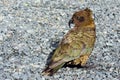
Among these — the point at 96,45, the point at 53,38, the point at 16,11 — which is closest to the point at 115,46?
the point at 96,45

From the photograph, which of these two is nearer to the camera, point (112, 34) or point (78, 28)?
point (78, 28)

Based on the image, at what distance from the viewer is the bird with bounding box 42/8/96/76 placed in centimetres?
921

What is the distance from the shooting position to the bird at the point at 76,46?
9211 millimetres

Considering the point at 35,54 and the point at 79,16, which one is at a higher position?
the point at 79,16

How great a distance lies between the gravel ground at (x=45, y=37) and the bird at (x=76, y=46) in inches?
8.7

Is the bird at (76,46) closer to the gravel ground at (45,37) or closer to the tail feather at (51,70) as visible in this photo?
the tail feather at (51,70)

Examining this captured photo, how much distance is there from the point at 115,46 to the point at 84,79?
172 cm

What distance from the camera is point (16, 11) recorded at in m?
13.0

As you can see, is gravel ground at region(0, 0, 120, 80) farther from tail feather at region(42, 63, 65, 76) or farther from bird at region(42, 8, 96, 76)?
bird at region(42, 8, 96, 76)

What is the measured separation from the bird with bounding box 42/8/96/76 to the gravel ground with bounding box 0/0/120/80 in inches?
8.7

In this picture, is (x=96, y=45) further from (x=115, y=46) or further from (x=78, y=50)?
(x=78, y=50)

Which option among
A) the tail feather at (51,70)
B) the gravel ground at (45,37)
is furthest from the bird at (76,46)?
the gravel ground at (45,37)

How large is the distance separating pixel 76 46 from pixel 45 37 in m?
2.09

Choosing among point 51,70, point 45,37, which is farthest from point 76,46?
point 45,37
